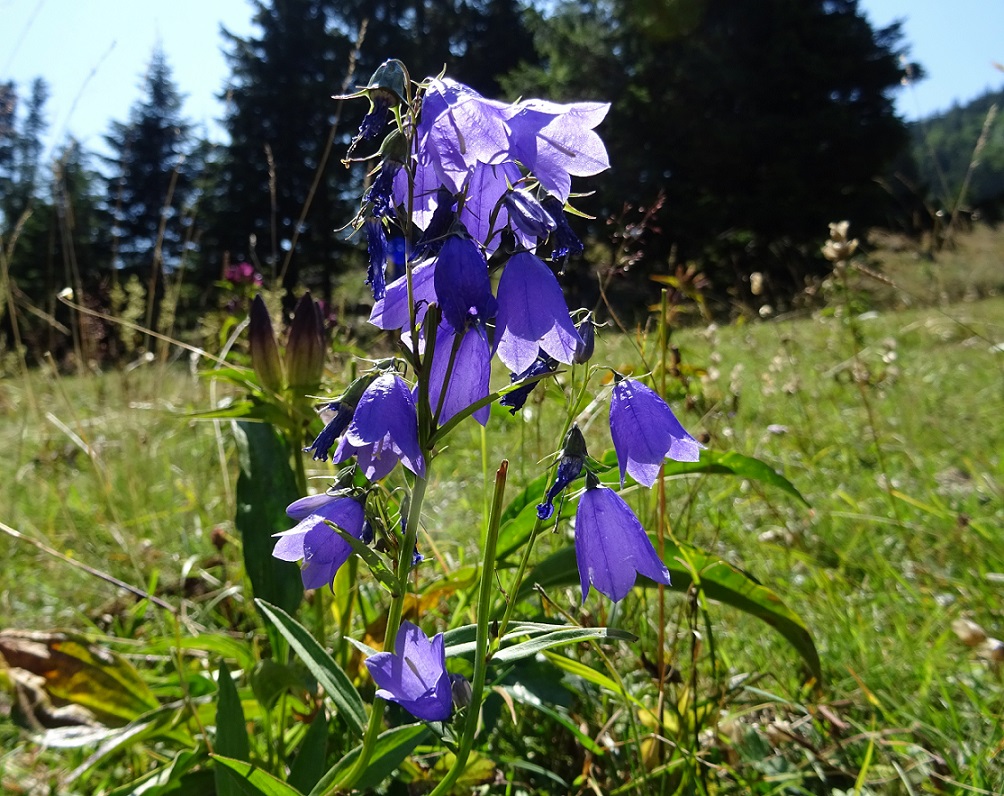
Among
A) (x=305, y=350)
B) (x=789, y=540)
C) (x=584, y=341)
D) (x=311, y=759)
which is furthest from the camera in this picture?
(x=789, y=540)

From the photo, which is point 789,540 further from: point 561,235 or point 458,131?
point 458,131

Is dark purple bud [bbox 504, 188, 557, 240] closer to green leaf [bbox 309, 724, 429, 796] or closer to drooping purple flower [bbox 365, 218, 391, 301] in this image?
drooping purple flower [bbox 365, 218, 391, 301]

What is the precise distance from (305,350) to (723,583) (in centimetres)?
95

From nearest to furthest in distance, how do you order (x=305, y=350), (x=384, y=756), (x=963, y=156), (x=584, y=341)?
(x=584, y=341)
(x=384, y=756)
(x=305, y=350)
(x=963, y=156)

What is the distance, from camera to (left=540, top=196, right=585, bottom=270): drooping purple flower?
2.74 feet

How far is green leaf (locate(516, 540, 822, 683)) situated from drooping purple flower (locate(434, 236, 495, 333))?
683mm

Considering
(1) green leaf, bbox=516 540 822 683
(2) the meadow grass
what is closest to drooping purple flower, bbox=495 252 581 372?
(2) the meadow grass

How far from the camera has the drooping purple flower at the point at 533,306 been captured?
0.85 meters

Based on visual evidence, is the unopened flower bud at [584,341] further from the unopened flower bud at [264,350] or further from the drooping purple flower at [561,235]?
the unopened flower bud at [264,350]

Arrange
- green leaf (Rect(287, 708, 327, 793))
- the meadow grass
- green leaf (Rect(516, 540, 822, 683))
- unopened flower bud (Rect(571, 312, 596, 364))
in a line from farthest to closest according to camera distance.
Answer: the meadow grass < green leaf (Rect(516, 540, 822, 683)) < green leaf (Rect(287, 708, 327, 793)) < unopened flower bud (Rect(571, 312, 596, 364))

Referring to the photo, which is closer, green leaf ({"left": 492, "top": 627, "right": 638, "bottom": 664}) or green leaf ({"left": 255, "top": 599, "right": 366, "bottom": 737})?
green leaf ({"left": 492, "top": 627, "right": 638, "bottom": 664})

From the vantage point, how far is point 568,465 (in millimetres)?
903

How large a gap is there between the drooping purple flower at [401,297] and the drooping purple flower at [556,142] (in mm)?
186

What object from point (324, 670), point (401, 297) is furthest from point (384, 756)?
point (401, 297)
